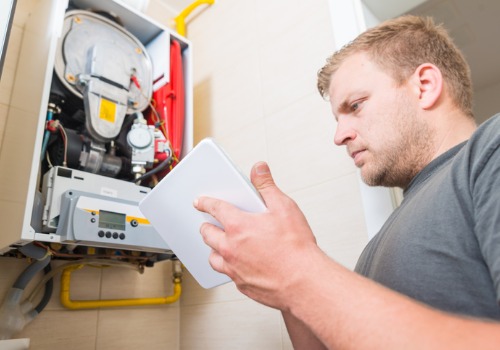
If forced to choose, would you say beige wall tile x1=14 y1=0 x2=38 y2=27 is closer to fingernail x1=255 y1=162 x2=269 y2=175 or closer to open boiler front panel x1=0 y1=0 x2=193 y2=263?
open boiler front panel x1=0 y1=0 x2=193 y2=263

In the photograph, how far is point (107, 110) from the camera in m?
1.21

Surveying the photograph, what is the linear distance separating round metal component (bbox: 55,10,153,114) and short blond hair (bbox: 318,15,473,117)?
765 millimetres

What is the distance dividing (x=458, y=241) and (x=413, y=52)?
55 cm

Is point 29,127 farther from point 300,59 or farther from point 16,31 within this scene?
point 300,59

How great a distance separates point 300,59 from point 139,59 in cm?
64

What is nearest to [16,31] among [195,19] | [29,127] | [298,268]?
[29,127]

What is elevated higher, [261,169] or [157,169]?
[157,169]

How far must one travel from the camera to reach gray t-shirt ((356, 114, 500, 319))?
1.45 feet

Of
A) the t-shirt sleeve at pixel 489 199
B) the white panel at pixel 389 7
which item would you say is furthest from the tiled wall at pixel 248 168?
the t-shirt sleeve at pixel 489 199

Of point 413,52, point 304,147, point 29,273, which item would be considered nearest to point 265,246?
point 413,52

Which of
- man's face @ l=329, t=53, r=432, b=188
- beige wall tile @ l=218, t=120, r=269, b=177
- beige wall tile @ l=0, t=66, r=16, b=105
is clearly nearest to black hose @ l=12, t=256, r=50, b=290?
beige wall tile @ l=0, t=66, r=16, b=105

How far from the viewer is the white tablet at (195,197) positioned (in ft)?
1.83

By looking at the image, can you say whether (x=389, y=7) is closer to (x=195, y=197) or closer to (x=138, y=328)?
(x=195, y=197)

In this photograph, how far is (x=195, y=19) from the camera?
6.55 ft
